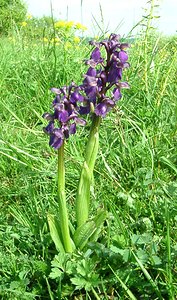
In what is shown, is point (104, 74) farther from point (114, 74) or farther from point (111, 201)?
point (111, 201)

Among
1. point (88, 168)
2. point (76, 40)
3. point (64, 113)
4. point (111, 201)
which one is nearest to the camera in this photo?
point (64, 113)

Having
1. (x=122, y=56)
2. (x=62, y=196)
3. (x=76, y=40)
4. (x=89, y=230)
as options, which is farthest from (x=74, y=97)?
(x=76, y=40)

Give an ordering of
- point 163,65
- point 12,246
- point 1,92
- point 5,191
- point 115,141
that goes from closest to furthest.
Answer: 1. point 12,246
2. point 5,191
3. point 115,141
4. point 163,65
5. point 1,92

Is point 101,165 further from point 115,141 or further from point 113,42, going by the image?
point 113,42

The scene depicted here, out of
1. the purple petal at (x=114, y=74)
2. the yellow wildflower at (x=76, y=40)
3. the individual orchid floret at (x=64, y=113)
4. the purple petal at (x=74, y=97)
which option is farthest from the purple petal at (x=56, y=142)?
the yellow wildflower at (x=76, y=40)

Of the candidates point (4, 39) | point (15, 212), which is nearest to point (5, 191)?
Result: point (15, 212)

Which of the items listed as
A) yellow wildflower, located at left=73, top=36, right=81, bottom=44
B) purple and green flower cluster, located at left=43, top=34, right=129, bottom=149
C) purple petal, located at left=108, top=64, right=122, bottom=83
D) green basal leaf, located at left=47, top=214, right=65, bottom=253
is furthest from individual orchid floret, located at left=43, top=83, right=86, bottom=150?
yellow wildflower, located at left=73, top=36, right=81, bottom=44
